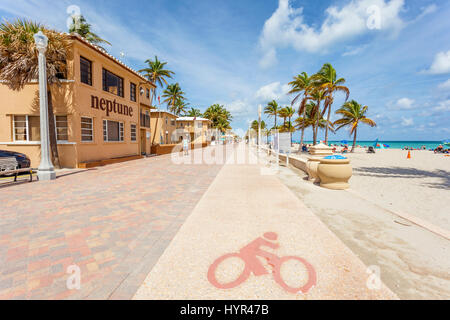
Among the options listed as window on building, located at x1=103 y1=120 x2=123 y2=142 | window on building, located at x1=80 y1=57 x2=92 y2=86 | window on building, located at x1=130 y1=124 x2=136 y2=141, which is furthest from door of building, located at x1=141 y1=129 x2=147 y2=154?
window on building, located at x1=80 y1=57 x2=92 y2=86

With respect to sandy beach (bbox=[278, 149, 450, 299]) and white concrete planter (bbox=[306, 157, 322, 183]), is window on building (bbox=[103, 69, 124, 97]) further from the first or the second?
sandy beach (bbox=[278, 149, 450, 299])

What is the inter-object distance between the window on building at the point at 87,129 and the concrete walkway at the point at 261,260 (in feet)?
39.7

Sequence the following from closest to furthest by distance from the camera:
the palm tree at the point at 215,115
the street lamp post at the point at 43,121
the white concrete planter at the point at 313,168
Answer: the white concrete planter at the point at 313,168, the street lamp post at the point at 43,121, the palm tree at the point at 215,115

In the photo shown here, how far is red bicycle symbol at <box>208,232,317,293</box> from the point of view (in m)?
2.50

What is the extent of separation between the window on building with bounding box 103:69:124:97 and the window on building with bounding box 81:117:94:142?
124 inches

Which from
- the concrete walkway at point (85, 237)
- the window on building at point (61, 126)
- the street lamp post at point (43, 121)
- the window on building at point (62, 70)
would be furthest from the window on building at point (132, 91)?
the concrete walkway at point (85, 237)

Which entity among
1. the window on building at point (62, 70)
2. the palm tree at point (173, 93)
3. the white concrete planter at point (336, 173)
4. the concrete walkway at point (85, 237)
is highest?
the palm tree at point (173, 93)

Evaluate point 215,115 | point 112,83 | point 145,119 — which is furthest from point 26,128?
point 215,115

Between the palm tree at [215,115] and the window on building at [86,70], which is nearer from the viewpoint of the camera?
the window on building at [86,70]

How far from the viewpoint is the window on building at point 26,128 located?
1261 centimetres

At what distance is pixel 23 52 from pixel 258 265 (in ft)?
48.3

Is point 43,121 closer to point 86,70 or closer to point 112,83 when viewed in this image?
point 86,70

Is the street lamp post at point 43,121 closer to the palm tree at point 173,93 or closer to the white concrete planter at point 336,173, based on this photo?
the white concrete planter at point 336,173
